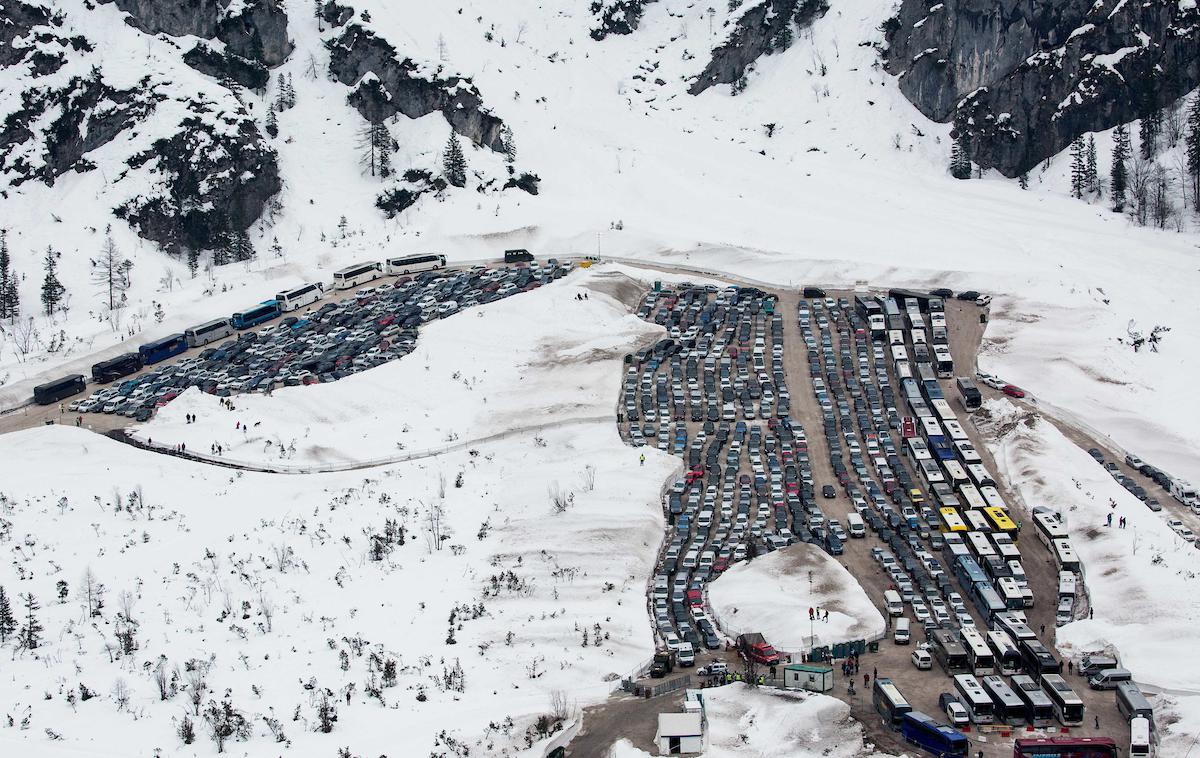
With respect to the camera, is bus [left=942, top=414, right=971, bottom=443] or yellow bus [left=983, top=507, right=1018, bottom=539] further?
bus [left=942, top=414, right=971, bottom=443]

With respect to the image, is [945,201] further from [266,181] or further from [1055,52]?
[266,181]

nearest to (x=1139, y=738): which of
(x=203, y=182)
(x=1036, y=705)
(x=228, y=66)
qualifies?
(x=1036, y=705)

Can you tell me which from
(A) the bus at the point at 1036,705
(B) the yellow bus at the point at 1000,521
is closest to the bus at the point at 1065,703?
(A) the bus at the point at 1036,705

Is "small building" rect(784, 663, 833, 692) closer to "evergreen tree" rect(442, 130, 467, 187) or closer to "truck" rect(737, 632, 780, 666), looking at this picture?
"truck" rect(737, 632, 780, 666)

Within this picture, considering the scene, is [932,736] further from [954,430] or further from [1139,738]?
[954,430]

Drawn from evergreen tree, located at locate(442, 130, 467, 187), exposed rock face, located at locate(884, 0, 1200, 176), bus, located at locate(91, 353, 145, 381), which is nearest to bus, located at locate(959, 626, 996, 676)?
bus, located at locate(91, 353, 145, 381)
